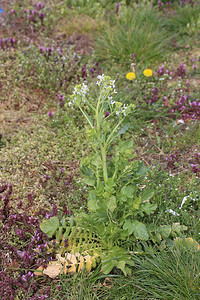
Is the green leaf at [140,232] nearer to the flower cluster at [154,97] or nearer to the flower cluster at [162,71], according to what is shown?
the flower cluster at [154,97]

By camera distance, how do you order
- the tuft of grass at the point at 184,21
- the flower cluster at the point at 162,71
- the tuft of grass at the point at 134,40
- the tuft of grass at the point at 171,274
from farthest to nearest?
the tuft of grass at the point at 184,21 → the tuft of grass at the point at 134,40 → the flower cluster at the point at 162,71 → the tuft of grass at the point at 171,274

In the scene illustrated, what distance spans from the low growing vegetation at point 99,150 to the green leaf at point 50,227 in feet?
0.04

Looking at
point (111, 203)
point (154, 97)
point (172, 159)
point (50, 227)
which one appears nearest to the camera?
point (111, 203)

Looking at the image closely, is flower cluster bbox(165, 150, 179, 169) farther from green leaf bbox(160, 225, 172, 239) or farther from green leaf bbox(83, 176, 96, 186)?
green leaf bbox(83, 176, 96, 186)

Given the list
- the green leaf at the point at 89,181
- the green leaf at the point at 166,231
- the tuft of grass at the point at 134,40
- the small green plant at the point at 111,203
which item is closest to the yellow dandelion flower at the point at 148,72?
the tuft of grass at the point at 134,40

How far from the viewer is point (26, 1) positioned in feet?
19.3

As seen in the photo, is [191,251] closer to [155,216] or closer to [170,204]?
[155,216]

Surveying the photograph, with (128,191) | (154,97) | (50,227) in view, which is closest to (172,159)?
(154,97)

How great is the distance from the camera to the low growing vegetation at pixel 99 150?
2.60 m

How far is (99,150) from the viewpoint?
3717 mm

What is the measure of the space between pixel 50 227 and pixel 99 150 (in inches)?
47.0

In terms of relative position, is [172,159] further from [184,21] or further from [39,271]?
[184,21]

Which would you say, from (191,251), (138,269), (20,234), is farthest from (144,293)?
(20,234)

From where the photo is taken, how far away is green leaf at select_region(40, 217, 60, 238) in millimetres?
2779
